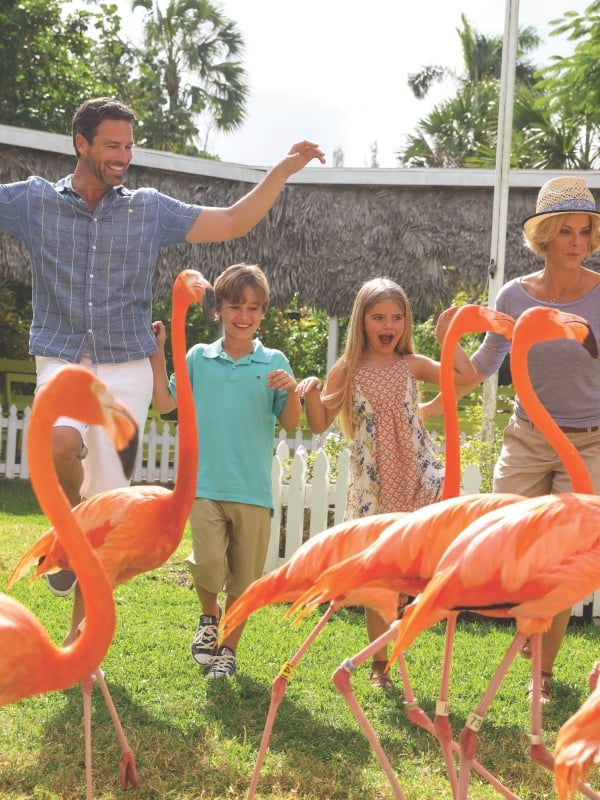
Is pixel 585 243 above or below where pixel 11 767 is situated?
above

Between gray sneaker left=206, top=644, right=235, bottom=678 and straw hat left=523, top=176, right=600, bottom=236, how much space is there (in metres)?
2.46

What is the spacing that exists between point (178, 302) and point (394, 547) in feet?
3.48

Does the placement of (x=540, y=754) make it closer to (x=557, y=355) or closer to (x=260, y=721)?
(x=260, y=721)

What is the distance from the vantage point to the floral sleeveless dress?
14.6 feet

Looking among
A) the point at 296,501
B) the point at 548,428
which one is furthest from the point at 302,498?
the point at 548,428

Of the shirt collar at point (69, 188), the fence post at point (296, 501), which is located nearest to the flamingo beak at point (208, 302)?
the shirt collar at point (69, 188)

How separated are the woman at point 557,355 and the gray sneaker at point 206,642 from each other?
4.88 feet

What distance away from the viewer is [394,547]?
8.43ft

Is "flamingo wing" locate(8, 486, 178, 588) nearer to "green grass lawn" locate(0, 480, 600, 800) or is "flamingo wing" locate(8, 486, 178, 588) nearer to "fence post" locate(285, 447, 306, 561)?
"green grass lawn" locate(0, 480, 600, 800)

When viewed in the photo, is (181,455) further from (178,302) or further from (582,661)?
(582,661)

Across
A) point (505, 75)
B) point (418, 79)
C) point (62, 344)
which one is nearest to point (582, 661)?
point (62, 344)

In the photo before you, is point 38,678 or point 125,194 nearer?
point 38,678

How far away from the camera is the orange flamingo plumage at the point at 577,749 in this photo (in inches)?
73.4

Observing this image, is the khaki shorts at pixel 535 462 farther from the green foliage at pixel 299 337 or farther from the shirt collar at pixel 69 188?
the green foliage at pixel 299 337
